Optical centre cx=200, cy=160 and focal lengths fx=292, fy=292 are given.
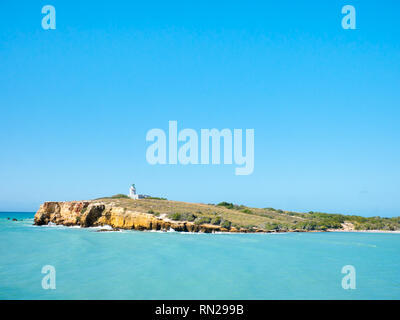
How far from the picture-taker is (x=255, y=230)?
48.9 meters

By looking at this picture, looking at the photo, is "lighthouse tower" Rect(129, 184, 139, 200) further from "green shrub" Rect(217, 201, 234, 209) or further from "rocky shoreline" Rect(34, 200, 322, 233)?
"green shrub" Rect(217, 201, 234, 209)

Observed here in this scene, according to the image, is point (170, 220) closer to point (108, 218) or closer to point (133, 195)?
point (108, 218)

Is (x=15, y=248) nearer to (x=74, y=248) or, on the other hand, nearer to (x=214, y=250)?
(x=74, y=248)

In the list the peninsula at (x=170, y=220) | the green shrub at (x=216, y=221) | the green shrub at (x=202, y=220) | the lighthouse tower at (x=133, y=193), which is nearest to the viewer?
the peninsula at (x=170, y=220)

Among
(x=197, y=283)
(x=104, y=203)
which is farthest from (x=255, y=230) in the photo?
(x=197, y=283)

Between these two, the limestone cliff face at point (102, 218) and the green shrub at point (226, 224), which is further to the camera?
the green shrub at point (226, 224)

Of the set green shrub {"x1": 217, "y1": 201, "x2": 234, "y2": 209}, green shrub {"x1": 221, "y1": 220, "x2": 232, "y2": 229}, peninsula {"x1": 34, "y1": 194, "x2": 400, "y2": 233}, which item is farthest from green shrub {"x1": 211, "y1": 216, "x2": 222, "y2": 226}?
green shrub {"x1": 217, "y1": 201, "x2": 234, "y2": 209}

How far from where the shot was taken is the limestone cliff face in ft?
154

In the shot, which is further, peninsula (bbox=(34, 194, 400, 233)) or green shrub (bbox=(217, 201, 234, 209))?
green shrub (bbox=(217, 201, 234, 209))

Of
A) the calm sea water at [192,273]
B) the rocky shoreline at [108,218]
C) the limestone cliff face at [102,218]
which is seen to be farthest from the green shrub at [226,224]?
the calm sea water at [192,273]

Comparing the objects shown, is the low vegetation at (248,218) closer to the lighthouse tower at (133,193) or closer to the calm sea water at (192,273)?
the lighthouse tower at (133,193)

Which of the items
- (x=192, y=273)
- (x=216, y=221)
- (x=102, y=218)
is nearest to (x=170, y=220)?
(x=216, y=221)

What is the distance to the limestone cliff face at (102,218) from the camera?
154 feet

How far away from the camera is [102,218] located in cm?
5259
